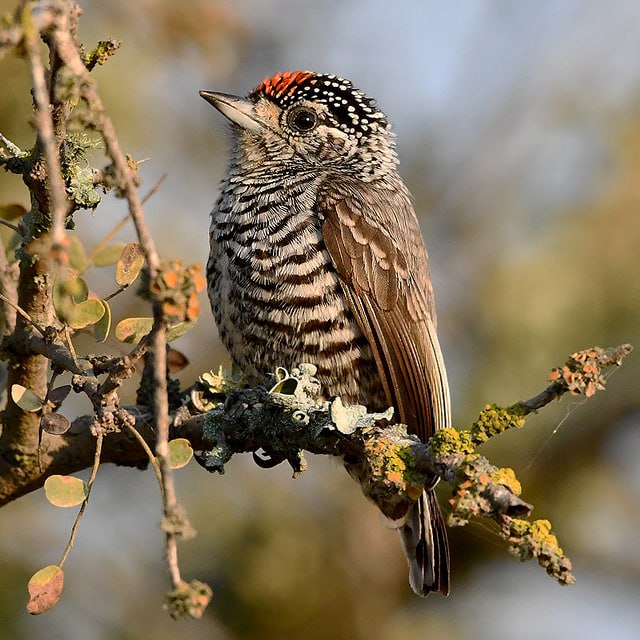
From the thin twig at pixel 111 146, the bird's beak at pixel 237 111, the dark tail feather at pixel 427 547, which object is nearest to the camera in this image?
the thin twig at pixel 111 146

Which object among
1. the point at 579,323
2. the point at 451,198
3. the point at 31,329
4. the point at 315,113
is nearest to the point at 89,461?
the point at 31,329

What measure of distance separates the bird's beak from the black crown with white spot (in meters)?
0.16

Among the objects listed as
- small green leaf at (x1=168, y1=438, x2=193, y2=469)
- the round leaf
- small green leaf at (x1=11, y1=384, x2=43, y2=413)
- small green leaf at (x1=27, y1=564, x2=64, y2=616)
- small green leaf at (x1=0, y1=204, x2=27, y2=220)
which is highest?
small green leaf at (x1=0, y1=204, x2=27, y2=220)

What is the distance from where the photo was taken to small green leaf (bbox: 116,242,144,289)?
2945mm

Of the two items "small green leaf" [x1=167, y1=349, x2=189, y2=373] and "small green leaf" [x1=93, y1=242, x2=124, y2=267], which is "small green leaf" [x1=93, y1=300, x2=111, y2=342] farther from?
"small green leaf" [x1=167, y1=349, x2=189, y2=373]

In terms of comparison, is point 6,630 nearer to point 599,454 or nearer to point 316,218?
point 316,218

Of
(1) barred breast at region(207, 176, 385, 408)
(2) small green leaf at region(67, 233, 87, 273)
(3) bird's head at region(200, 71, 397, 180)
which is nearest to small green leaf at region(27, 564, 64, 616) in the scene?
(2) small green leaf at region(67, 233, 87, 273)

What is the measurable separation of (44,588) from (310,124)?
3044 millimetres

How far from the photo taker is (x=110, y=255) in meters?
3.04

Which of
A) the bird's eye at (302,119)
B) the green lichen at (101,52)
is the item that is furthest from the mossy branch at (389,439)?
the bird's eye at (302,119)

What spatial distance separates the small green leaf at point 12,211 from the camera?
340 cm

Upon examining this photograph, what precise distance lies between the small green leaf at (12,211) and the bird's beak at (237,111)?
174 centimetres

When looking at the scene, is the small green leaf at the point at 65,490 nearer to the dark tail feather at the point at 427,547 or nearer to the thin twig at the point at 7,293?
the thin twig at the point at 7,293

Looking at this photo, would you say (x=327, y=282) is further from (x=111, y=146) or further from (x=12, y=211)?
(x=111, y=146)
